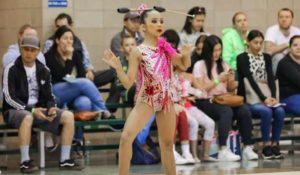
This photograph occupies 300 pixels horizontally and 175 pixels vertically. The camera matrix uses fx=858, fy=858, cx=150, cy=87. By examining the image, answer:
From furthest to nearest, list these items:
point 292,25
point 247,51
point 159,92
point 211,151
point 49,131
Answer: point 292,25
point 247,51
point 211,151
point 49,131
point 159,92

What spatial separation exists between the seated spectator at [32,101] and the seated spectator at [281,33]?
3.95 metres

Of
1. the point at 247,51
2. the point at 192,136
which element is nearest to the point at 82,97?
the point at 192,136

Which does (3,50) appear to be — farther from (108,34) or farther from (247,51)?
(247,51)

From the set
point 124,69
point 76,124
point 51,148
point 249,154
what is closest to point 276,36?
point 249,154

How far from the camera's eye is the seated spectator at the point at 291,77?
1321cm

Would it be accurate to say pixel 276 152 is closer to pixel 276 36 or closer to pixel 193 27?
pixel 276 36

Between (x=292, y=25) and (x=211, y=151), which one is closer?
(x=211, y=151)

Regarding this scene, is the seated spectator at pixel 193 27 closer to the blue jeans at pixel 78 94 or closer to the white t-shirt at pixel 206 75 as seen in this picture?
the white t-shirt at pixel 206 75

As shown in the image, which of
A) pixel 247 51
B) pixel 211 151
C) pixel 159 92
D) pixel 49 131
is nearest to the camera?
pixel 159 92

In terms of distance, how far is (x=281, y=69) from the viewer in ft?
43.8

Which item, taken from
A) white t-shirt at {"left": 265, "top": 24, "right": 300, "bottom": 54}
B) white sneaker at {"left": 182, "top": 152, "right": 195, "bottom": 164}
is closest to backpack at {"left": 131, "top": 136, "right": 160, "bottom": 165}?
white sneaker at {"left": 182, "top": 152, "right": 195, "bottom": 164}

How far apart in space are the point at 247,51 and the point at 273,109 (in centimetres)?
111

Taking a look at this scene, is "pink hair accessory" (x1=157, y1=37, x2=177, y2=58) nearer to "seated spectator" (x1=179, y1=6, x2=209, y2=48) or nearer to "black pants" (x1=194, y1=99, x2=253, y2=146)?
"black pants" (x1=194, y1=99, x2=253, y2=146)

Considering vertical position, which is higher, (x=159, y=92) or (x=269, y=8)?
(x=269, y=8)
